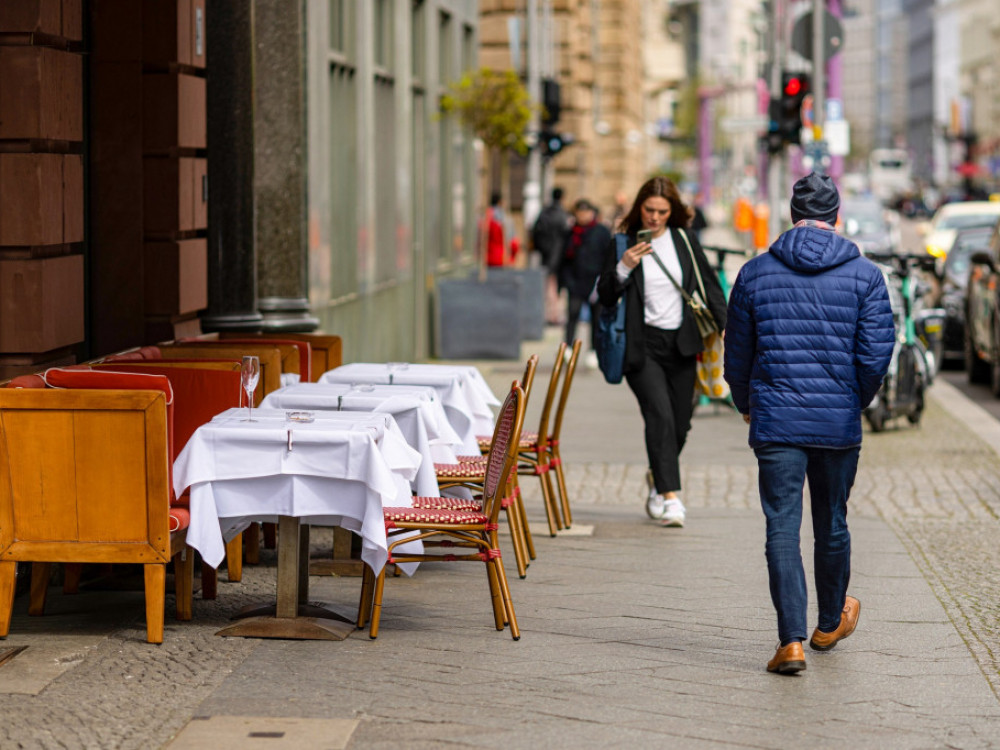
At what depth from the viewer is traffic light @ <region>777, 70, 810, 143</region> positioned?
24.8 meters

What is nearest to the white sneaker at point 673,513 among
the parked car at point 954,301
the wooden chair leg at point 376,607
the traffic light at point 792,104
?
the wooden chair leg at point 376,607

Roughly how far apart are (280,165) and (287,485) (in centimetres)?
518

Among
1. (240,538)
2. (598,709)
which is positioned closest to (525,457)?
(240,538)

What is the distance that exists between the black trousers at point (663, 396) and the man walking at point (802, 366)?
11.0ft

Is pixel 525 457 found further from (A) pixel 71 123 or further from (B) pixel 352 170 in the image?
(B) pixel 352 170

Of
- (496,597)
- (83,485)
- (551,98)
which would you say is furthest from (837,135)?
(83,485)

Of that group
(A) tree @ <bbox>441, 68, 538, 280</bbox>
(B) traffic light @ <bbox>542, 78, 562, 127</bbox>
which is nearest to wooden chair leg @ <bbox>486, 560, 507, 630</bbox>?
(A) tree @ <bbox>441, 68, 538, 280</bbox>

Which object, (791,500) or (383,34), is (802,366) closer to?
(791,500)

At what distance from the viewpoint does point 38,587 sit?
809 cm

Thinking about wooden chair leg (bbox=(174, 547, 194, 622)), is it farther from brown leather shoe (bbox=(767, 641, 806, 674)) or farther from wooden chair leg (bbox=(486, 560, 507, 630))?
brown leather shoe (bbox=(767, 641, 806, 674))

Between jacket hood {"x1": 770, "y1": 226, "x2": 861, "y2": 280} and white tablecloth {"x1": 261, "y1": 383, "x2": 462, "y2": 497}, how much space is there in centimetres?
208

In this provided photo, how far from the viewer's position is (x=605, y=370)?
10.7 meters

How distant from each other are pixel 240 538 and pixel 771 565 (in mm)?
2915

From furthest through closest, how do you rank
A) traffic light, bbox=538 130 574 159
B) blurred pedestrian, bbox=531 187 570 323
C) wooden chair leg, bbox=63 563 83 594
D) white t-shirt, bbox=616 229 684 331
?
traffic light, bbox=538 130 574 159
blurred pedestrian, bbox=531 187 570 323
white t-shirt, bbox=616 229 684 331
wooden chair leg, bbox=63 563 83 594
